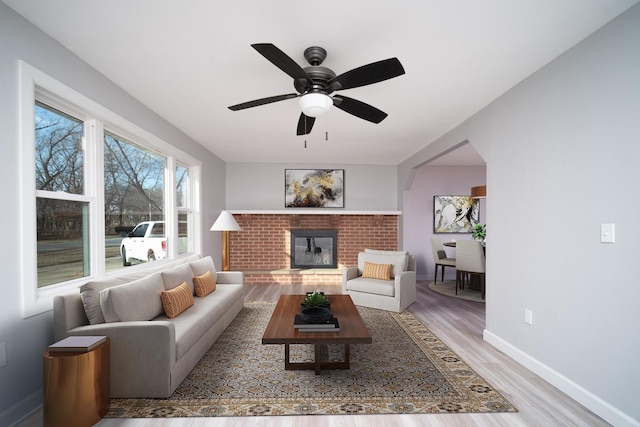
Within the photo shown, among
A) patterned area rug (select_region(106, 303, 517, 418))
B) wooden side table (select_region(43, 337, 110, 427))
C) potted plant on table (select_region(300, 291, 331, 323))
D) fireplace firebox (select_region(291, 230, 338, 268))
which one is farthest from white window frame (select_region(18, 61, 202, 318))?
fireplace firebox (select_region(291, 230, 338, 268))

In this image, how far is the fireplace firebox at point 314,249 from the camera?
6.41m

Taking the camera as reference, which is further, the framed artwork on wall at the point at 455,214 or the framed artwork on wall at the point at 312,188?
the framed artwork on wall at the point at 455,214

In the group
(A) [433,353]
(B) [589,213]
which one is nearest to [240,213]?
(A) [433,353]

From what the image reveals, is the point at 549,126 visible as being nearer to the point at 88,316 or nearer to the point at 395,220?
the point at 88,316

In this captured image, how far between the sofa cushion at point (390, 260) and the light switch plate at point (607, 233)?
261 cm

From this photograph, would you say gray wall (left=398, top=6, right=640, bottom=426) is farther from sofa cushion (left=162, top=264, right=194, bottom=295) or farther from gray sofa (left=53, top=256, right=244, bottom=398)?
sofa cushion (left=162, top=264, right=194, bottom=295)

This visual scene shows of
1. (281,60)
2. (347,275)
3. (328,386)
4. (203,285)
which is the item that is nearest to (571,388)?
(328,386)

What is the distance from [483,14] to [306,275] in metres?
4.99

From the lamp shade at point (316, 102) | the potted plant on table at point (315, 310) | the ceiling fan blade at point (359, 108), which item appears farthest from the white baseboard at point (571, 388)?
the lamp shade at point (316, 102)

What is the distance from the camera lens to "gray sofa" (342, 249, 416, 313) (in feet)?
13.7

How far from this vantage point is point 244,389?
227cm

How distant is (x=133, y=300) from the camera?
2.41 meters

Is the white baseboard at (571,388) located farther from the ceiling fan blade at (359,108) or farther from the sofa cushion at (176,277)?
the sofa cushion at (176,277)

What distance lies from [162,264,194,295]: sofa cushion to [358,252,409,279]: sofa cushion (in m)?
2.53
